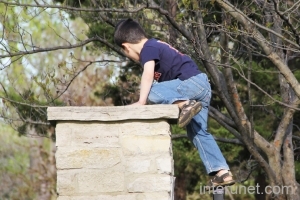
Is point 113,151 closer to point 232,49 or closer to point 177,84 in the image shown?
point 177,84

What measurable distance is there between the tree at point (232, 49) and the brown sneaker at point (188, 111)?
6.08 feet

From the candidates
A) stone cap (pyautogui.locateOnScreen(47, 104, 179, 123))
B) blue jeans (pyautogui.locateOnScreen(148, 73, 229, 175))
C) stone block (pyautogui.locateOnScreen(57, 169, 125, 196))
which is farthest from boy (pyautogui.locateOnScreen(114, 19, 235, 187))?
stone block (pyautogui.locateOnScreen(57, 169, 125, 196))

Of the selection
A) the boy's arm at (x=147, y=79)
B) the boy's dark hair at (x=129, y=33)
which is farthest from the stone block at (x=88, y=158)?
the boy's dark hair at (x=129, y=33)

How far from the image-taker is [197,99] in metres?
5.12

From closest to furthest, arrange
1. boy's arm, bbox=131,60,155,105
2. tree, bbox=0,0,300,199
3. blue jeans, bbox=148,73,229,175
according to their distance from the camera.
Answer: boy's arm, bbox=131,60,155,105 → blue jeans, bbox=148,73,229,175 → tree, bbox=0,0,300,199

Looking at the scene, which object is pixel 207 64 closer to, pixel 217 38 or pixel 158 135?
pixel 217 38

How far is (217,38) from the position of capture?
966cm

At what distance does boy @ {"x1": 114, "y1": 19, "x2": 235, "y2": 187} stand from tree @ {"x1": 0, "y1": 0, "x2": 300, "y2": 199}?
1.62m

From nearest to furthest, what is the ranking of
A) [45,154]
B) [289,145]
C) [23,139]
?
[289,145], [45,154], [23,139]

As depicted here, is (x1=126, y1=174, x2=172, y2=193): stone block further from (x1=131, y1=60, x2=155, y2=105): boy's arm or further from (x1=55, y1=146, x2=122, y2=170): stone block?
(x1=131, y1=60, x2=155, y2=105): boy's arm

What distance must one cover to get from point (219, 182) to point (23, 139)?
538 inches

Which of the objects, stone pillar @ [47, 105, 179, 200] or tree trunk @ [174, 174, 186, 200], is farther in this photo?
tree trunk @ [174, 174, 186, 200]

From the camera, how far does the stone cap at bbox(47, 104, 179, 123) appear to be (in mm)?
4648

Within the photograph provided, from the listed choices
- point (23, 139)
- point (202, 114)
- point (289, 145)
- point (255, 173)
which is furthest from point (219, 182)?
point (23, 139)
